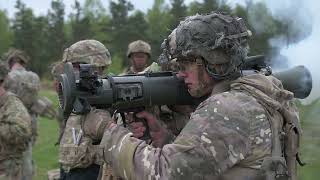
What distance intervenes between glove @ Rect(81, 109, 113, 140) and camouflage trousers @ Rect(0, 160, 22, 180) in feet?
8.59

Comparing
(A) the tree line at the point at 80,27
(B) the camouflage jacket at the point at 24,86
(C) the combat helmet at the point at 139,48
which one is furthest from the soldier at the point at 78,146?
(A) the tree line at the point at 80,27

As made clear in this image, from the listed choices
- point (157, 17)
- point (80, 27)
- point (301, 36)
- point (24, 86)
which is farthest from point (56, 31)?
point (301, 36)

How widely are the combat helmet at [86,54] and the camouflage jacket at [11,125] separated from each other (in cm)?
85

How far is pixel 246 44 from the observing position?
2.97 m

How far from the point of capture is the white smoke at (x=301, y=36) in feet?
18.2

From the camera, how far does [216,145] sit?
105 inches

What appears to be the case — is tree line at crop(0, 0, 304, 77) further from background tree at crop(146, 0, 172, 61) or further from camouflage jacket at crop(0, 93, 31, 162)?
camouflage jacket at crop(0, 93, 31, 162)

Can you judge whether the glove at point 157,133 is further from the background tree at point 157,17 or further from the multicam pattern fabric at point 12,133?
the background tree at point 157,17

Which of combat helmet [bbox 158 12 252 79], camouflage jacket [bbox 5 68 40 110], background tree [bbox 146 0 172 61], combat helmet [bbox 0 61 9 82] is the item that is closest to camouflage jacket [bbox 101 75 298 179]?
combat helmet [bbox 158 12 252 79]

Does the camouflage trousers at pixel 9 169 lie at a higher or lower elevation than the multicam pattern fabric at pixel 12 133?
lower

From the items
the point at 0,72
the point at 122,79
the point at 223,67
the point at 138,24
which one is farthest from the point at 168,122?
the point at 138,24

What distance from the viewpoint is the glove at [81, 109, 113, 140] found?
118 inches

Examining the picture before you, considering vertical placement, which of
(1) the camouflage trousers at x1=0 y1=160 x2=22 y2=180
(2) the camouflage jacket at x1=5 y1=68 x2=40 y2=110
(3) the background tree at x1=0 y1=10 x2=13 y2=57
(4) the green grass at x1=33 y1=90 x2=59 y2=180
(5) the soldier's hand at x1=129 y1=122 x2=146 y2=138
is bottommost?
(4) the green grass at x1=33 y1=90 x2=59 y2=180

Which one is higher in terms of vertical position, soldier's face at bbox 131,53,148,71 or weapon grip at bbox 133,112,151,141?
soldier's face at bbox 131,53,148,71
